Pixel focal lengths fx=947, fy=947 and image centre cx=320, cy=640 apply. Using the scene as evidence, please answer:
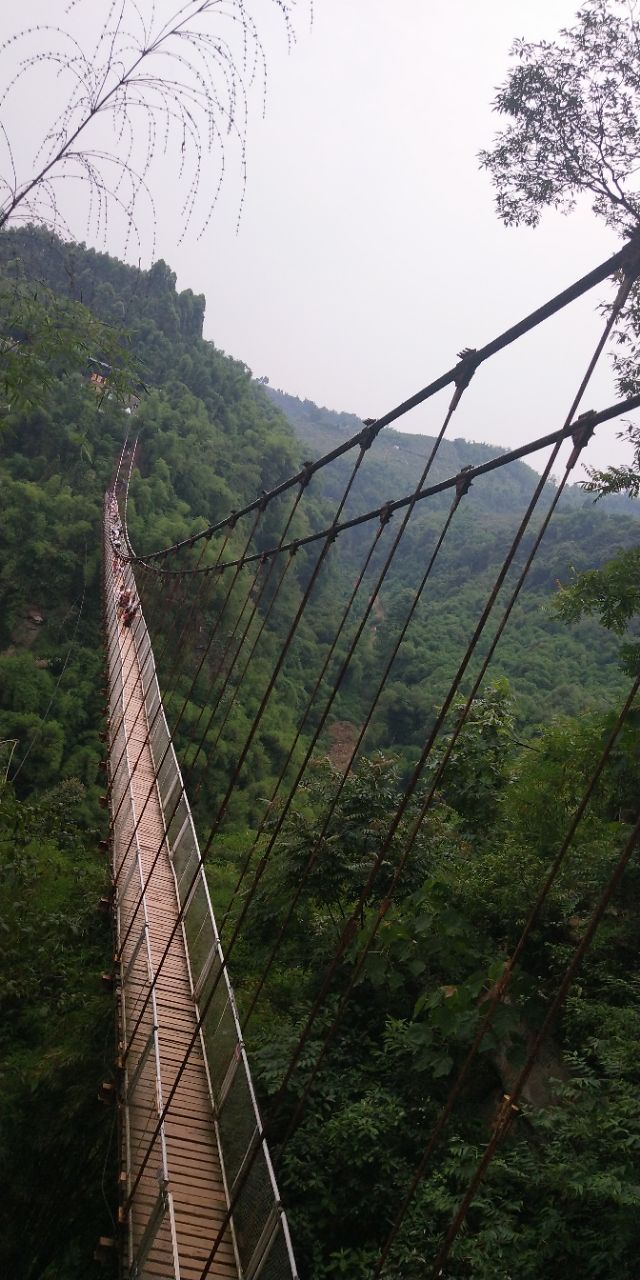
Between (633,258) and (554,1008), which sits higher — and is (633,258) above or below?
above

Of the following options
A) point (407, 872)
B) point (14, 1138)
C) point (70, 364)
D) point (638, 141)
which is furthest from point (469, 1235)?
point (638, 141)

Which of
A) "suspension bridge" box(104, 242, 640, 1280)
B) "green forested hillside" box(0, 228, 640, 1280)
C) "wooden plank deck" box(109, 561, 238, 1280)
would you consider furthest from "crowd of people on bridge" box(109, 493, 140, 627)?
"wooden plank deck" box(109, 561, 238, 1280)

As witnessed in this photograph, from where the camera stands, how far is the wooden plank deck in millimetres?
2963

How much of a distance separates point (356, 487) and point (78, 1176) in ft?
159

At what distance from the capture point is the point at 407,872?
551 centimetres

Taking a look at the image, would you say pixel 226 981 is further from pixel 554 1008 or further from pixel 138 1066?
pixel 554 1008

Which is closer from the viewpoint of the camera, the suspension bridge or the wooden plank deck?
the suspension bridge

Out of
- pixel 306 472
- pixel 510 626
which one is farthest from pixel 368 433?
pixel 510 626

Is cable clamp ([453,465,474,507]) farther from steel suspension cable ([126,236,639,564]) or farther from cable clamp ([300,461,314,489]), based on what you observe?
cable clamp ([300,461,314,489])

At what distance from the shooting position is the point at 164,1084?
11.9 feet

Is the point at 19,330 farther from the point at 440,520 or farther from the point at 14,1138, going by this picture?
the point at 440,520

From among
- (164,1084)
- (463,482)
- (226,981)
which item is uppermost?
(463,482)

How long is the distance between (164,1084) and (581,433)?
301 centimetres

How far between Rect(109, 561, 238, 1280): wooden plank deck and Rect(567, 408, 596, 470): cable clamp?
7.89ft
